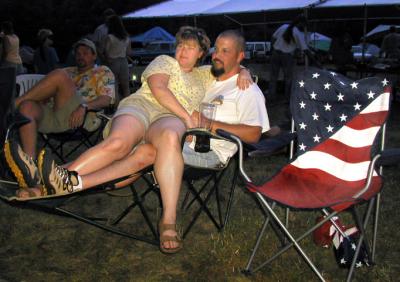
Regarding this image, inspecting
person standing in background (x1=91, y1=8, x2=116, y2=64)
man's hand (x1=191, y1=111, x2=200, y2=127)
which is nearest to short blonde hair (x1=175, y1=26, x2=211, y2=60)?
man's hand (x1=191, y1=111, x2=200, y2=127)

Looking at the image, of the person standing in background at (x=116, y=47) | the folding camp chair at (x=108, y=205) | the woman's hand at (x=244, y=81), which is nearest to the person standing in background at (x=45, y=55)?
the person standing in background at (x=116, y=47)

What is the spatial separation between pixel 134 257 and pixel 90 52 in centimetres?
228

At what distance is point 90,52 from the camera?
4496 millimetres

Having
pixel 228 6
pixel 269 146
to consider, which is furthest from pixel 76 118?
pixel 228 6

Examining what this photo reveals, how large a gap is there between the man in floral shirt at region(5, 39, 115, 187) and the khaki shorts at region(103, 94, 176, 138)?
1.18m

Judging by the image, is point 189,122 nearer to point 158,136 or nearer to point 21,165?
point 158,136

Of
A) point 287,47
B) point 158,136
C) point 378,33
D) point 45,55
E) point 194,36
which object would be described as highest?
point 194,36

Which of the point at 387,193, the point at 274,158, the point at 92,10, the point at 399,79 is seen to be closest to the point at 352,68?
the point at 399,79

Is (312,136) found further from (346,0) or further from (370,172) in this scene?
(346,0)

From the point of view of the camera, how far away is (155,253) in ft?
9.66

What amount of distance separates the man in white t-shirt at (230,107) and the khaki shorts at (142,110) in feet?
0.74

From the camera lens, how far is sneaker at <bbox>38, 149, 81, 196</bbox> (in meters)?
2.37

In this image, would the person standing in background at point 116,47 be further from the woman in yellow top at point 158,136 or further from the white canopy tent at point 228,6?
the white canopy tent at point 228,6

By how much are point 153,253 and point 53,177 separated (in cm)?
87
